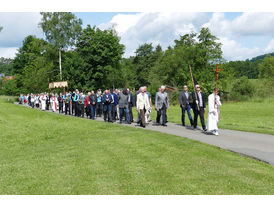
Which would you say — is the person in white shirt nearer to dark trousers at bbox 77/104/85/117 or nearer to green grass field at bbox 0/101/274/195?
green grass field at bbox 0/101/274/195

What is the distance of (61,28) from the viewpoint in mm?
52031

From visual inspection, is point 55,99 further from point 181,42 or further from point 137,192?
point 181,42

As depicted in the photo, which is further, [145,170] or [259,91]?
[259,91]

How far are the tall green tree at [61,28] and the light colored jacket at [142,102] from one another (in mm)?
38835

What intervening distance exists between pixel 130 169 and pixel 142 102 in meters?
9.52

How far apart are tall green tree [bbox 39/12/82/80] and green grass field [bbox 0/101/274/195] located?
141ft

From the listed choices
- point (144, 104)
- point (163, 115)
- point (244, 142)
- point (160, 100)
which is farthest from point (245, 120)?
point (244, 142)

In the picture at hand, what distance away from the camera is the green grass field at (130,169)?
606 cm

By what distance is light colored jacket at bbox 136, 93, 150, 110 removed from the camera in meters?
16.8

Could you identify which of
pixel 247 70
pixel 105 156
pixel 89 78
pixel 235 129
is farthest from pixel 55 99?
pixel 247 70

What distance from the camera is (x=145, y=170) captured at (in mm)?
7344

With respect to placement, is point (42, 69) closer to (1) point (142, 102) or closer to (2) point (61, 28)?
(2) point (61, 28)

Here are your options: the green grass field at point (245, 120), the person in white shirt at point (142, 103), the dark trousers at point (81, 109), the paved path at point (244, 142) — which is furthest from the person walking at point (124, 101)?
the dark trousers at point (81, 109)

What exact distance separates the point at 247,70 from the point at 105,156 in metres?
128
